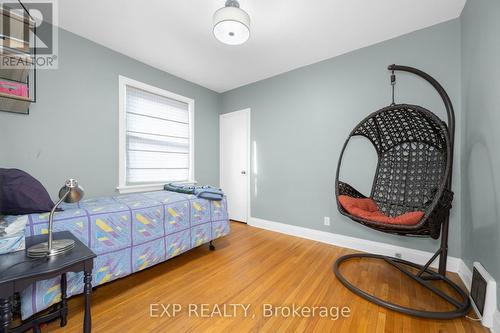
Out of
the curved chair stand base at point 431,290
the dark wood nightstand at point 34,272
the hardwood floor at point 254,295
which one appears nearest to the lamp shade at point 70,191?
the dark wood nightstand at point 34,272

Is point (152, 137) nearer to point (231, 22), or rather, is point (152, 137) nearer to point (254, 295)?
point (231, 22)

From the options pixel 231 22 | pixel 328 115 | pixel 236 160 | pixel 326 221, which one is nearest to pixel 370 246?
pixel 326 221

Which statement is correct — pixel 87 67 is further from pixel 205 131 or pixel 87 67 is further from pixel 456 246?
pixel 456 246

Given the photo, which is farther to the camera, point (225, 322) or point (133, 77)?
point (133, 77)

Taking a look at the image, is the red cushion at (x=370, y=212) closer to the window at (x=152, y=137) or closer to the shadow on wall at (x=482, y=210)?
the shadow on wall at (x=482, y=210)

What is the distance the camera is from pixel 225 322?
4.40 feet

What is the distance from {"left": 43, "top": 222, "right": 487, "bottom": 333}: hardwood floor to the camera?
4.28 ft

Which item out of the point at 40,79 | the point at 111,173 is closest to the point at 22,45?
the point at 40,79

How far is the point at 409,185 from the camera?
6.63 feet

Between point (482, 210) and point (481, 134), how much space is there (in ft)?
1.86

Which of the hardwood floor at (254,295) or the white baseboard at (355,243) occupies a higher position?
the white baseboard at (355,243)

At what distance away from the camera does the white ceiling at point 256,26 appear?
6.01ft

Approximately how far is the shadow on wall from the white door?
2.66 metres

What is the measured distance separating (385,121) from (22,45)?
3553 millimetres
